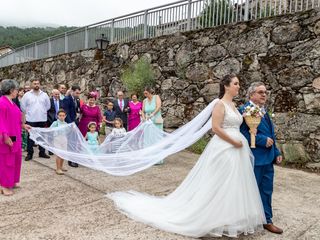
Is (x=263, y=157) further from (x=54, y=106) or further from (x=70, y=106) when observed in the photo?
(x=54, y=106)

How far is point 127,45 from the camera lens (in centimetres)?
1245

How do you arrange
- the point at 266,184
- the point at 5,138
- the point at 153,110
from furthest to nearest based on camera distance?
1. the point at 153,110
2. the point at 5,138
3. the point at 266,184

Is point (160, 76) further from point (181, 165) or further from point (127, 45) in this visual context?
point (181, 165)

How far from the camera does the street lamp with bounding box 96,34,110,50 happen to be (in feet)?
42.8

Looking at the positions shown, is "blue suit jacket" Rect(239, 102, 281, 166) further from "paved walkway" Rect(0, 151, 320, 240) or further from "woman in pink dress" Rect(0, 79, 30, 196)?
"woman in pink dress" Rect(0, 79, 30, 196)

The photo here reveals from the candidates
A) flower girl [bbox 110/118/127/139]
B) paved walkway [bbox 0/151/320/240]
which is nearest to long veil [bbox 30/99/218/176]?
flower girl [bbox 110/118/127/139]

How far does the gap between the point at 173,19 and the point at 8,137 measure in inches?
280

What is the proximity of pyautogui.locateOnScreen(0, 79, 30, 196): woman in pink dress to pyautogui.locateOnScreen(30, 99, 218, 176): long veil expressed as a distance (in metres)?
0.90

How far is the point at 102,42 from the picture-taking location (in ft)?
42.9

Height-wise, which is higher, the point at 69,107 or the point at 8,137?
the point at 69,107

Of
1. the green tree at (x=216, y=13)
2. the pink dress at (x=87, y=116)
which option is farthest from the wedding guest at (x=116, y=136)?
the green tree at (x=216, y=13)

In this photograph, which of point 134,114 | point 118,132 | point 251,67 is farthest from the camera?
point 251,67

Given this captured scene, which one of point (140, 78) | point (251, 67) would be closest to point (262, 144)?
point (251, 67)

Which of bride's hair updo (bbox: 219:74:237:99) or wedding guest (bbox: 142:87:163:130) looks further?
wedding guest (bbox: 142:87:163:130)
